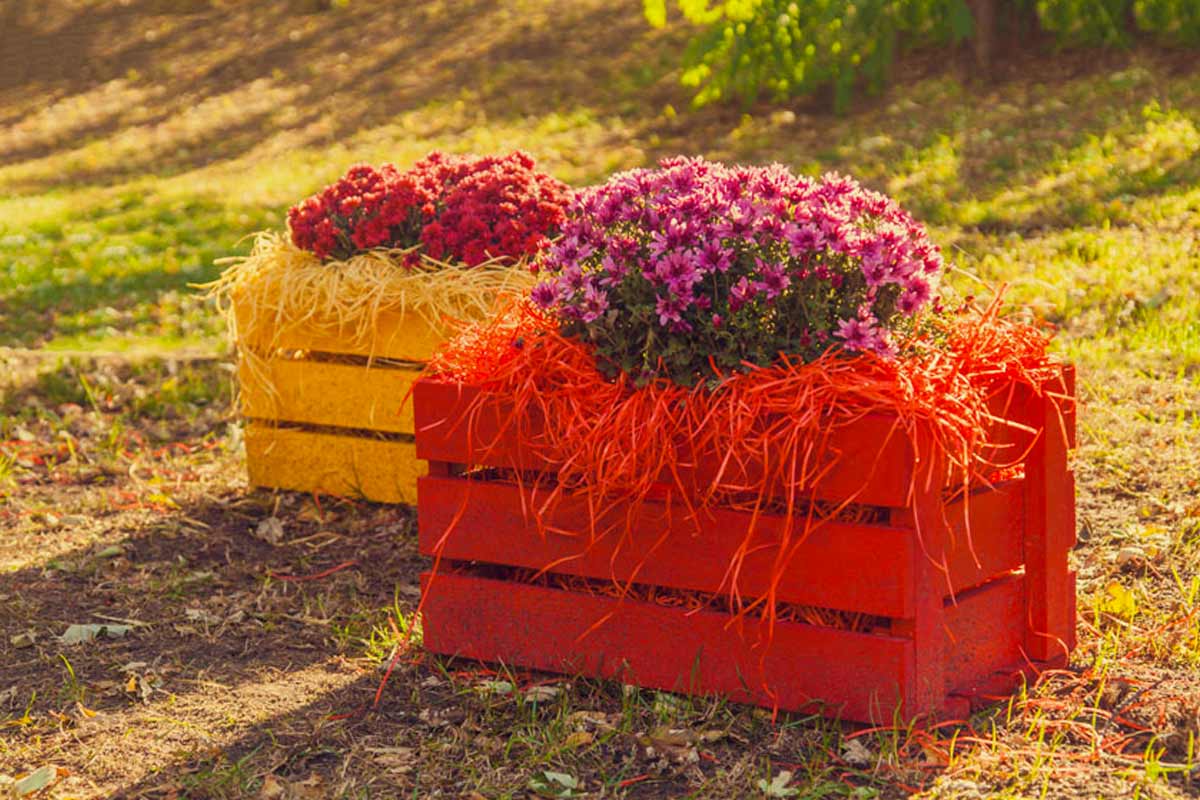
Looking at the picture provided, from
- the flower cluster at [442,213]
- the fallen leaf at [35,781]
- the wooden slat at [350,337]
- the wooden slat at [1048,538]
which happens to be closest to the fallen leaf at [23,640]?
the fallen leaf at [35,781]

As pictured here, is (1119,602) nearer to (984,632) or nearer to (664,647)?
(984,632)

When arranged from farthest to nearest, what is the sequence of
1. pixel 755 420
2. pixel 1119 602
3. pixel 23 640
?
pixel 23 640
pixel 1119 602
pixel 755 420

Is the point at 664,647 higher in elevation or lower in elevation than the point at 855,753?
higher

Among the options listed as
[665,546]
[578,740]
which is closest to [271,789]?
[578,740]

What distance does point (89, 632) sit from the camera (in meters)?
3.96

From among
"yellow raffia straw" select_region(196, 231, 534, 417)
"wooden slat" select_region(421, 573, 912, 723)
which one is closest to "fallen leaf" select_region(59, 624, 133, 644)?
"wooden slat" select_region(421, 573, 912, 723)

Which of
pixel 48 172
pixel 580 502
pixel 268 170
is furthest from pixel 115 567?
pixel 48 172

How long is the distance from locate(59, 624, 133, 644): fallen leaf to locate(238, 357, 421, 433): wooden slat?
44.4 inches

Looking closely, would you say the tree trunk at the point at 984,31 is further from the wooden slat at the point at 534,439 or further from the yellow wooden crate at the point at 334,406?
the wooden slat at the point at 534,439

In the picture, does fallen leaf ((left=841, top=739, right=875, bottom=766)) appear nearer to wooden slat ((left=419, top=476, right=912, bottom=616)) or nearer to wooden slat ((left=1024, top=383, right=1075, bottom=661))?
wooden slat ((left=419, top=476, right=912, bottom=616))

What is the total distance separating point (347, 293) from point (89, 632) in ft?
4.39

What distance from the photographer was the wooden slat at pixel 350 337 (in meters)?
4.71

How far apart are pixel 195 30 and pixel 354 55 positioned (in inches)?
110

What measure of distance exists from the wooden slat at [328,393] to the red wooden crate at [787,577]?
129cm
